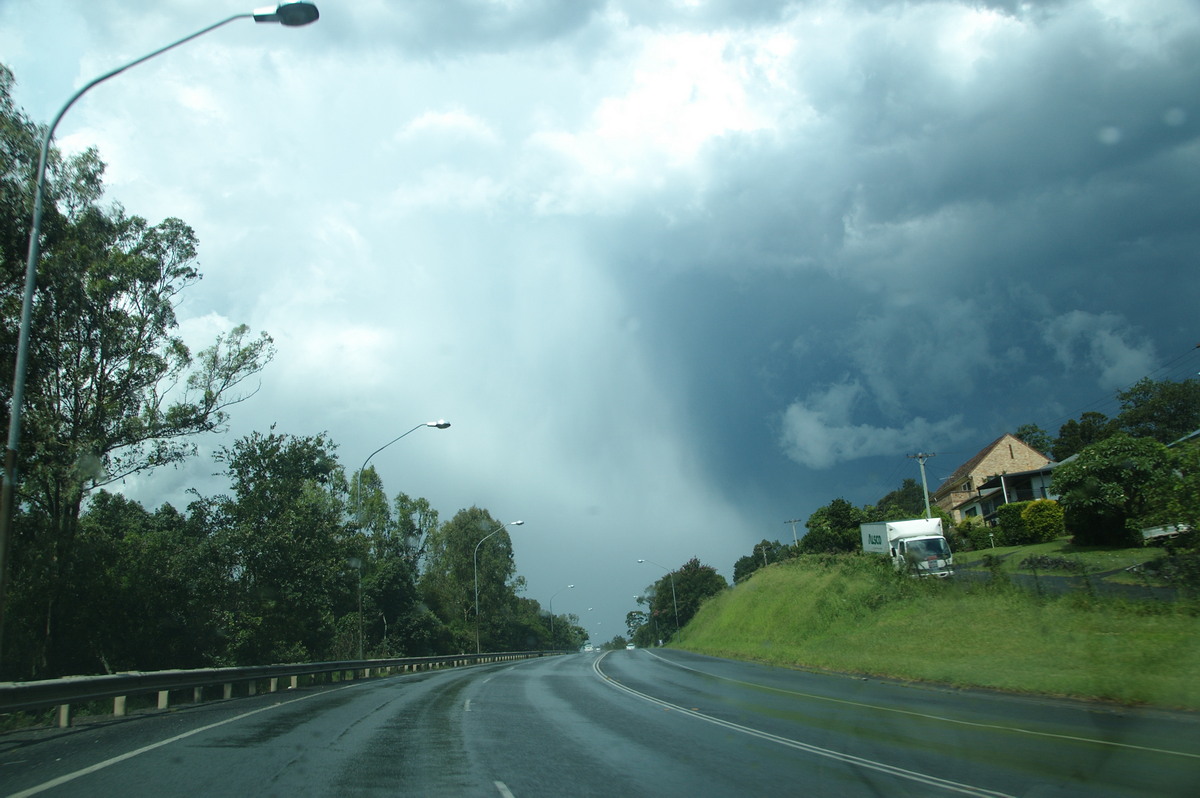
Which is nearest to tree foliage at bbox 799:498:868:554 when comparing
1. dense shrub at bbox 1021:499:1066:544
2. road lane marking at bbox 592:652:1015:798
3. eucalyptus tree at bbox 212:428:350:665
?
dense shrub at bbox 1021:499:1066:544

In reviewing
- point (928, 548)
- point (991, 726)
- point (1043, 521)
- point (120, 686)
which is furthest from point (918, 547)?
point (120, 686)

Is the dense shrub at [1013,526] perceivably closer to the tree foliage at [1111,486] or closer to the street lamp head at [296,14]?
the tree foliage at [1111,486]

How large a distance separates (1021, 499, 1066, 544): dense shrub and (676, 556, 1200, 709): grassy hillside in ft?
41.5

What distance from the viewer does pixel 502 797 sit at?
25.6 feet

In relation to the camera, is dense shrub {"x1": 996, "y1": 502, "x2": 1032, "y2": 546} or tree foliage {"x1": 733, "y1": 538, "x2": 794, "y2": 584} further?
tree foliage {"x1": 733, "y1": 538, "x2": 794, "y2": 584}

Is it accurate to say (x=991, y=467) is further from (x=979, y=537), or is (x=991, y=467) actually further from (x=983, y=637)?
(x=983, y=637)

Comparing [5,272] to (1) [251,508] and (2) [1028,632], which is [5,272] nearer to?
(1) [251,508]

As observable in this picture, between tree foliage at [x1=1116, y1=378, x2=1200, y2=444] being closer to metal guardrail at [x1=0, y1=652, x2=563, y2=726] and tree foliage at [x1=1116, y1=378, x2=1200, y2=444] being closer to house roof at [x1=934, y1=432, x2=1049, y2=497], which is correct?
house roof at [x1=934, y1=432, x2=1049, y2=497]

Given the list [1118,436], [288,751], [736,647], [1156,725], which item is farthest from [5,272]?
[1118,436]

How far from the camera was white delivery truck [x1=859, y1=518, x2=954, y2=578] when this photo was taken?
36.3m

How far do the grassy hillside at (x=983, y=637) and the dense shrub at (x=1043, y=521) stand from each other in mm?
12644

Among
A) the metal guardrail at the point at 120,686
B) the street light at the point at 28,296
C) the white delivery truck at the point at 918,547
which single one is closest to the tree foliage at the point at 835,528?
the white delivery truck at the point at 918,547

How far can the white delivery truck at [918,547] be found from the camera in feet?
119

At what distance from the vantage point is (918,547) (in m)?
39.6
